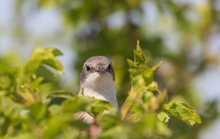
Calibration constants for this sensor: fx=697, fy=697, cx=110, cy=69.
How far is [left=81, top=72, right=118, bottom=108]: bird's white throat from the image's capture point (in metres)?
6.25

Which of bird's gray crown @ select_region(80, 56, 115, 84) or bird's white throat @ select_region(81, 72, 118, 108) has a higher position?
bird's gray crown @ select_region(80, 56, 115, 84)

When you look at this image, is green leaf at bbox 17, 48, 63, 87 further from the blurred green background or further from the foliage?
the blurred green background

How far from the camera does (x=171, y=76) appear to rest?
8.97 metres

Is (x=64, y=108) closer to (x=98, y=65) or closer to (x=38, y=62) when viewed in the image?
(x=38, y=62)

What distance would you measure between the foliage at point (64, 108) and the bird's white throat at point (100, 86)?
281cm

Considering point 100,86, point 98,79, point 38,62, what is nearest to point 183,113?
point 38,62

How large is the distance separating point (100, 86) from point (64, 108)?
3.62m

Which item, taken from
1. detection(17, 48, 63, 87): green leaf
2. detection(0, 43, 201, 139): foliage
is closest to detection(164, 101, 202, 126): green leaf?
detection(0, 43, 201, 139): foliage

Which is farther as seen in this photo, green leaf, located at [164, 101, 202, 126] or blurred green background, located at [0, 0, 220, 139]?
blurred green background, located at [0, 0, 220, 139]

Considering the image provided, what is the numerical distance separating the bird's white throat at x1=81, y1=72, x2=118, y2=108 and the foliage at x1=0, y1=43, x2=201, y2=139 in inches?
111

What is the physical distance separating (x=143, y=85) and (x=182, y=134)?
15.1ft

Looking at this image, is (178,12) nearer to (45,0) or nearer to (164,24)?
(164,24)

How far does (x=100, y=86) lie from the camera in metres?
6.41

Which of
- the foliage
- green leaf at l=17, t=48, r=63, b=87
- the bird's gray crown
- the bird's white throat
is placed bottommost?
the bird's white throat
